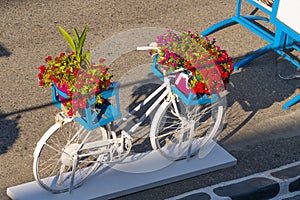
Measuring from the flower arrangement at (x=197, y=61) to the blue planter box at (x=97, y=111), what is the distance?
19.4 inches

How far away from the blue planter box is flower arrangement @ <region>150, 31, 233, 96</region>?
1.61 feet

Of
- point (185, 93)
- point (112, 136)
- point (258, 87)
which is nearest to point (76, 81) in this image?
point (112, 136)

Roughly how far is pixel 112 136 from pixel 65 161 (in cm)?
39

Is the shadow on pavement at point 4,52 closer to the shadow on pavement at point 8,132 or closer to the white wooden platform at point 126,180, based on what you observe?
the shadow on pavement at point 8,132

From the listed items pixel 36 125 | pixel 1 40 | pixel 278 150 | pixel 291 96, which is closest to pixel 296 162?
pixel 278 150

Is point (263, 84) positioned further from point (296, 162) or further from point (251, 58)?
point (296, 162)

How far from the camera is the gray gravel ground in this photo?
5750 millimetres

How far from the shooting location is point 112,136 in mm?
5309

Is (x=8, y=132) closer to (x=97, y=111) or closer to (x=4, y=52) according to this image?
(x=97, y=111)

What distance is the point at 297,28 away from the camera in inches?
265

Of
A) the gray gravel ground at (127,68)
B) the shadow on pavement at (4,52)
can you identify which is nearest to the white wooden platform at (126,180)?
the gray gravel ground at (127,68)

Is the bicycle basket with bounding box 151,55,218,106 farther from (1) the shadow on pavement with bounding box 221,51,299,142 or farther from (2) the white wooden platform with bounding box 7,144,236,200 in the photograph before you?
(1) the shadow on pavement with bounding box 221,51,299,142

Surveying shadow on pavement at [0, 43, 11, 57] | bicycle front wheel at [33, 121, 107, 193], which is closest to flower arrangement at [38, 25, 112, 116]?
bicycle front wheel at [33, 121, 107, 193]

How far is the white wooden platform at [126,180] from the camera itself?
207 inches
